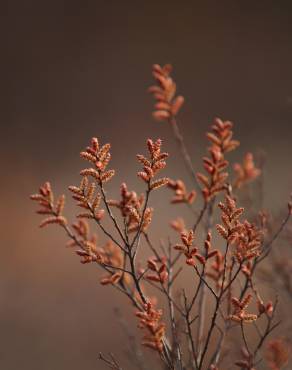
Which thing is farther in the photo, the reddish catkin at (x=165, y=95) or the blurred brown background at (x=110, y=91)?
the blurred brown background at (x=110, y=91)

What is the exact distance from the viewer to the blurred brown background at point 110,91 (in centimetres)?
356

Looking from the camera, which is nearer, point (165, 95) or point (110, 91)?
point (165, 95)

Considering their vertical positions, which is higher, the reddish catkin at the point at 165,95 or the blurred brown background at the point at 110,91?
the blurred brown background at the point at 110,91

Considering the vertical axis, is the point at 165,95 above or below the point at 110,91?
below

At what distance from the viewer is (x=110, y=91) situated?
385cm

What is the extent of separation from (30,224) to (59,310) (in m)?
0.64

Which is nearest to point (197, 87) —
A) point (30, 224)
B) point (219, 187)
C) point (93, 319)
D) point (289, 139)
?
point (289, 139)

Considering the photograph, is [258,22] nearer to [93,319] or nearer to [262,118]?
[262,118]

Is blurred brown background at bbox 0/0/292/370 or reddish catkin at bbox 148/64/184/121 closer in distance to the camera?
reddish catkin at bbox 148/64/184/121

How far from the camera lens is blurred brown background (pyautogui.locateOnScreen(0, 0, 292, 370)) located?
3562mm

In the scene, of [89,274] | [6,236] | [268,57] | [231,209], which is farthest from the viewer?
[268,57]

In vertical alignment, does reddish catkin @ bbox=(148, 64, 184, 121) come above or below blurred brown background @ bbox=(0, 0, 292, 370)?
below

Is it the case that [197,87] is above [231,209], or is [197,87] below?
above

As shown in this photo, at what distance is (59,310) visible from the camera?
327 centimetres
